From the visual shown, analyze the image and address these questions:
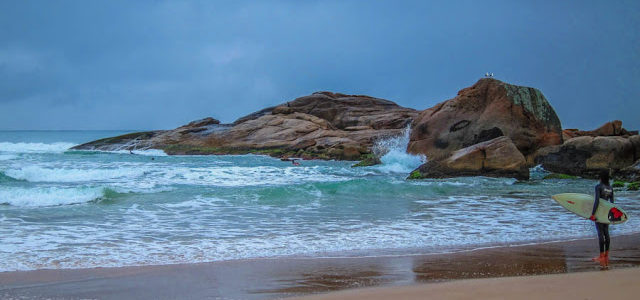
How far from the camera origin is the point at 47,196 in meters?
14.9

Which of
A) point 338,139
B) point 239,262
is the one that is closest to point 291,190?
point 239,262

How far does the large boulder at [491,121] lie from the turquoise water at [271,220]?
156 inches

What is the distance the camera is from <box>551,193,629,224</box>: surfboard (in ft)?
24.2

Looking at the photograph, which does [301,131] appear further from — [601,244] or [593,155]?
[601,244]

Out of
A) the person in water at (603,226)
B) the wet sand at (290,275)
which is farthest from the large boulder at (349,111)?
the wet sand at (290,275)

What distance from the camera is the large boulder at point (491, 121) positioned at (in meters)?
23.4

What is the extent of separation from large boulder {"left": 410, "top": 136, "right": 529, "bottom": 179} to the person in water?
11704 millimetres

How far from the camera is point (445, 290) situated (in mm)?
5539

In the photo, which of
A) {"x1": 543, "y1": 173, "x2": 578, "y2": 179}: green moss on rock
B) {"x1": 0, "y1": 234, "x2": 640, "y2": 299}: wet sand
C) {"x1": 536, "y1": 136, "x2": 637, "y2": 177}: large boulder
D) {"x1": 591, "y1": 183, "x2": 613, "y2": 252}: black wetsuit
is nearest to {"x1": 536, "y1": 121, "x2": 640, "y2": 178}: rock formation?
{"x1": 536, "y1": 136, "x2": 637, "y2": 177}: large boulder

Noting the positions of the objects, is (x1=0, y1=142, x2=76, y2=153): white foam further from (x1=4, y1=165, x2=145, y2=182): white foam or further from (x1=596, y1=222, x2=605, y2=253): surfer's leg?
(x1=596, y1=222, x2=605, y2=253): surfer's leg

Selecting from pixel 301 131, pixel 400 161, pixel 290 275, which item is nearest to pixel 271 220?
pixel 290 275

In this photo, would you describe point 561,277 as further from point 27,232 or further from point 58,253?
point 27,232

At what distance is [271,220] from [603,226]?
Answer: 21.2ft

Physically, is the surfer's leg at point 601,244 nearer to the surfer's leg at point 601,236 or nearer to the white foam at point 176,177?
the surfer's leg at point 601,236
